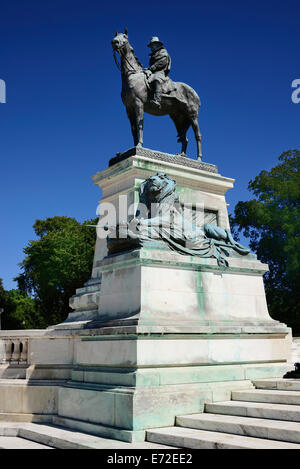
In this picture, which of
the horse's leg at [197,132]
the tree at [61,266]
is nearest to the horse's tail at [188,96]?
the horse's leg at [197,132]

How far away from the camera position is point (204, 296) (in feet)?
32.6

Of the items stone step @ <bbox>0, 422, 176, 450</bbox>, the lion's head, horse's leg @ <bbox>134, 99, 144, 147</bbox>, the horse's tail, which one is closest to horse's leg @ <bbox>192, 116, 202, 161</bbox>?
the horse's tail

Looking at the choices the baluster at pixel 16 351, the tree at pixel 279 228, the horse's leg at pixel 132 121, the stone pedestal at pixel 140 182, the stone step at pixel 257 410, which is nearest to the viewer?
the stone step at pixel 257 410

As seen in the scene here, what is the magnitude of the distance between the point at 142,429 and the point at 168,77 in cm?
917

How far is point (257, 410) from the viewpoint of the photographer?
7.86m

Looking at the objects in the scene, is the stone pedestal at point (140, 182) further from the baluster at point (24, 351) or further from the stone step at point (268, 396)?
the stone step at point (268, 396)

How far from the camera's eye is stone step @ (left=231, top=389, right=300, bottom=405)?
8.18 meters

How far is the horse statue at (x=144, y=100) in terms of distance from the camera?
12.7 m

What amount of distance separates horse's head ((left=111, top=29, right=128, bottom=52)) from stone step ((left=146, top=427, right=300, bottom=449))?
30.4ft

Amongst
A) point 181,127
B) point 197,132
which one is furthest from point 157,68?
point 197,132

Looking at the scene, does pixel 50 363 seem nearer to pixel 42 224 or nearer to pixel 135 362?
pixel 135 362

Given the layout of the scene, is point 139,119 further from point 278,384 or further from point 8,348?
point 278,384
